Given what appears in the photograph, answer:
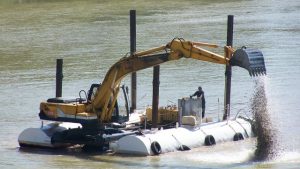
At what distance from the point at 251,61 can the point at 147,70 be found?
21.8 metres

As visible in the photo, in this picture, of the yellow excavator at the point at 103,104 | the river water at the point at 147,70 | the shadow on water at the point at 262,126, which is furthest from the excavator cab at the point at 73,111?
the shadow on water at the point at 262,126

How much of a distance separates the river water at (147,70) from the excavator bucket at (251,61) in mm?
2126

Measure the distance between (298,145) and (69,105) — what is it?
286 inches

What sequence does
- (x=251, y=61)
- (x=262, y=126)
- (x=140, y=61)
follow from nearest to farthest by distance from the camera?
(x=251, y=61) < (x=140, y=61) < (x=262, y=126)

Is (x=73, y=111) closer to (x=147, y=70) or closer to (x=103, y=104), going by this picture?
(x=103, y=104)

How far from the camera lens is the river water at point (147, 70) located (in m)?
33.0

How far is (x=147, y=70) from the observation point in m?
53.1

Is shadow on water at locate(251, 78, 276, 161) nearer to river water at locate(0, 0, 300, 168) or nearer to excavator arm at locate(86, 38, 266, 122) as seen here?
river water at locate(0, 0, 300, 168)

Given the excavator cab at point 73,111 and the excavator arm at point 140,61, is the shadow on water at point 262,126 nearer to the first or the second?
the excavator arm at point 140,61

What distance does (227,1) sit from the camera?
91.2 metres

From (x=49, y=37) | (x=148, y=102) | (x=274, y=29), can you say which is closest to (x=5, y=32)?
(x=49, y=37)

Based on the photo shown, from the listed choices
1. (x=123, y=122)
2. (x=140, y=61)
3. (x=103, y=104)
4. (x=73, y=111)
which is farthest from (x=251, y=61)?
(x=73, y=111)

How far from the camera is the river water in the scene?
3300 centimetres

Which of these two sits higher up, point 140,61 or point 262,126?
point 140,61
